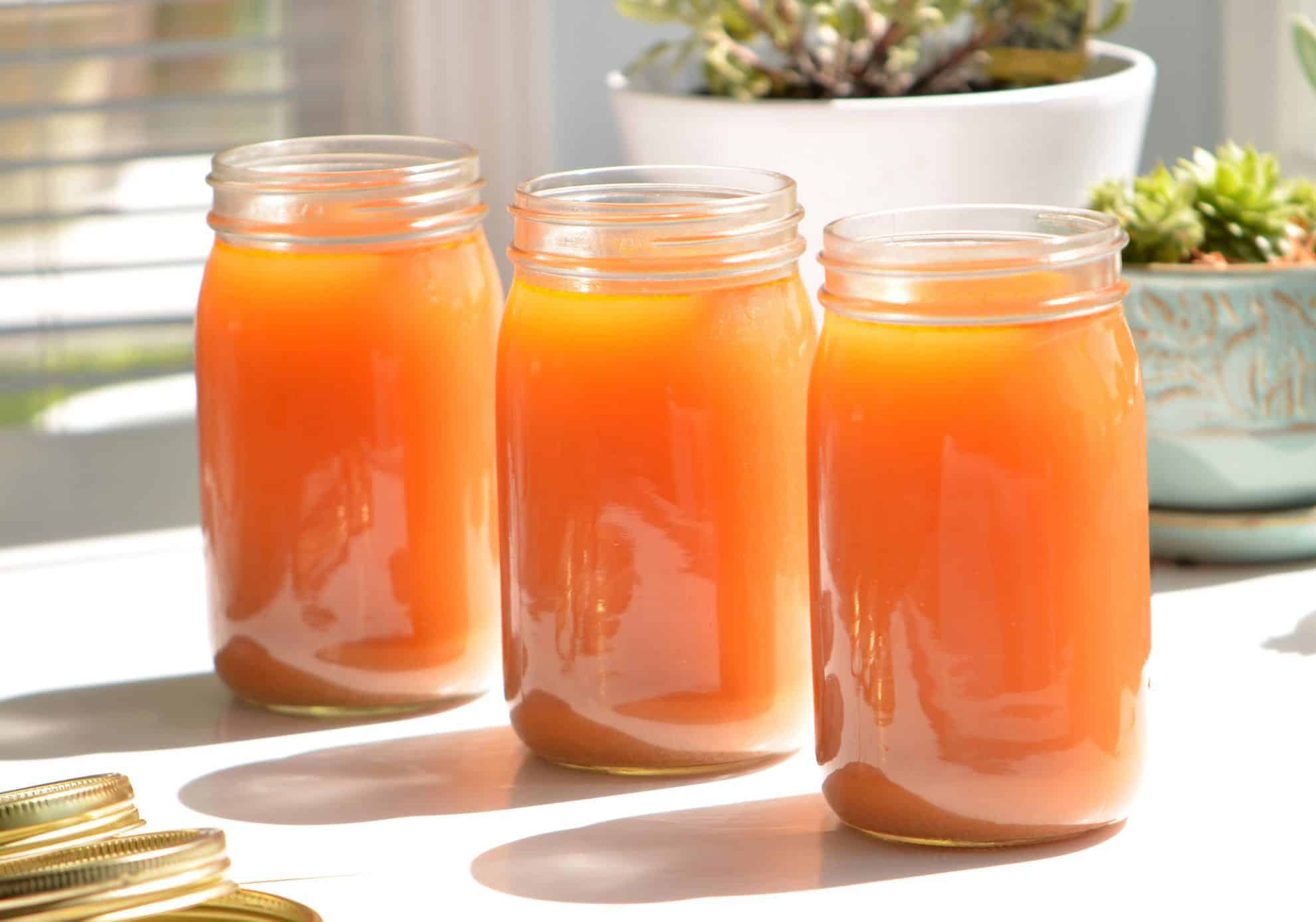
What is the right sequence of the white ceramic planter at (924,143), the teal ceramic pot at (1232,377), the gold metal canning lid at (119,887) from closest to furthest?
the gold metal canning lid at (119,887) < the teal ceramic pot at (1232,377) < the white ceramic planter at (924,143)

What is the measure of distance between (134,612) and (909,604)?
0.48 m

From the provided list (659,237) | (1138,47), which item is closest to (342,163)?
(659,237)

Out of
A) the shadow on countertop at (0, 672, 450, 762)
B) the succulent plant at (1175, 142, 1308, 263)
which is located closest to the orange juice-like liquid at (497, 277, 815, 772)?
the shadow on countertop at (0, 672, 450, 762)

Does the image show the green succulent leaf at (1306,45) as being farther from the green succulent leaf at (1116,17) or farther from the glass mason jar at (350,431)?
the glass mason jar at (350,431)

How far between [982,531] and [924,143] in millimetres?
509

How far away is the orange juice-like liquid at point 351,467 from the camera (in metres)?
0.75

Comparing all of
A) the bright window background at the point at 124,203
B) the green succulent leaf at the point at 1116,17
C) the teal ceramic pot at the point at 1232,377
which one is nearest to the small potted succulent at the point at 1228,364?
the teal ceramic pot at the point at 1232,377

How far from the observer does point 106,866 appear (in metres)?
0.51

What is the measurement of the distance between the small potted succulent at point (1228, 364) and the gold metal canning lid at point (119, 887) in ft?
1.92

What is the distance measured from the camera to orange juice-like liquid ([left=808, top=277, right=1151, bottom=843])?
0.59 meters

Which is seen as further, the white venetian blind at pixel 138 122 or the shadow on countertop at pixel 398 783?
the white venetian blind at pixel 138 122

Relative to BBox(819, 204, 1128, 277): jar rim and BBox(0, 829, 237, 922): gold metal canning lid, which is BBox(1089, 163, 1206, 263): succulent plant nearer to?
BBox(819, 204, 1128, 277): jar rim

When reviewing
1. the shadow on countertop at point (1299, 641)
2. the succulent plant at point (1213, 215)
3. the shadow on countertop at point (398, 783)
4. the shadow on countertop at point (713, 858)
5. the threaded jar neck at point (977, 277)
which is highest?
the threaded jar neck at point (977, 277)

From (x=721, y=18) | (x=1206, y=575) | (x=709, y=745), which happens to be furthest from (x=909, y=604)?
(x=721, y=18)
